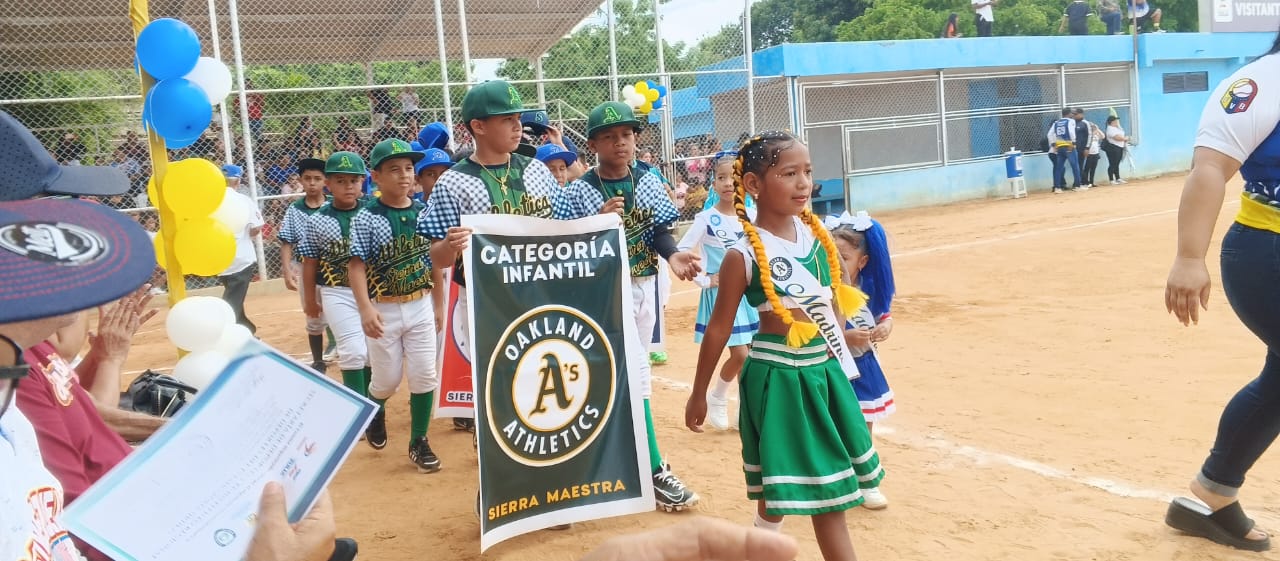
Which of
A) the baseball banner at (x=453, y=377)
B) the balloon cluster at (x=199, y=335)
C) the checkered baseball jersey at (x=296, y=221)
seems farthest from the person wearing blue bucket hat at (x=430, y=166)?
the balloon cluster at (x=199, y=335)

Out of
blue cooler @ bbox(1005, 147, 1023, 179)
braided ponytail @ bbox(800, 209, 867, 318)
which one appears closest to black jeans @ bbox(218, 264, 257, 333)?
braided ponytail @ bbox(800, 209, 867, 318)

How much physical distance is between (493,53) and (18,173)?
730 inches

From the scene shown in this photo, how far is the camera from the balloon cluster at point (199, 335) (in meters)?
3.97

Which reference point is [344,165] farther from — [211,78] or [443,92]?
[443,92]

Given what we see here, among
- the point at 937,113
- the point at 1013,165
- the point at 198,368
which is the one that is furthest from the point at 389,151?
the point at 1013,165

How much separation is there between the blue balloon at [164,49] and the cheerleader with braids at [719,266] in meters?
2.94

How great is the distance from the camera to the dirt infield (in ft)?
13.3

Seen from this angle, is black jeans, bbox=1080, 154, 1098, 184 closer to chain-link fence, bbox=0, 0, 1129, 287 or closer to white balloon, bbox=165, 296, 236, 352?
chain-link fence, bbox=0, 0, 1129, 287

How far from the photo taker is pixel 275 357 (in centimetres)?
151

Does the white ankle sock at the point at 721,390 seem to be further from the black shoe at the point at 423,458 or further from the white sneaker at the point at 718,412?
the black shoe at the point at 423,458

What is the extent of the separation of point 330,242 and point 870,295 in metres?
3.49

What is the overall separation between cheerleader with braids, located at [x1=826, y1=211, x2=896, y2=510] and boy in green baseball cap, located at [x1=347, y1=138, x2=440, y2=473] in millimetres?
2467

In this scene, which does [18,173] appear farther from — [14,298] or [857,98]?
[857,98]

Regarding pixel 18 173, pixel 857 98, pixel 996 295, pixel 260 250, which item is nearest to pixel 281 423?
pixel 18 173
